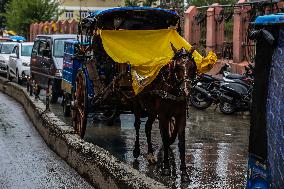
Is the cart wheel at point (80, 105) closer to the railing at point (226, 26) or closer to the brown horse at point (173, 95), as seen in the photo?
the brown horse at point (173, 95)

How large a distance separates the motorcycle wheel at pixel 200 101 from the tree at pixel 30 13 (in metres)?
37.2

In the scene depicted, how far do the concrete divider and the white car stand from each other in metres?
11.0

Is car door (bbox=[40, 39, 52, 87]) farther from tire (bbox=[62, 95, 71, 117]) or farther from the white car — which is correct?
the white car

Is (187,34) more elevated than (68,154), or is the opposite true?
(187,34)

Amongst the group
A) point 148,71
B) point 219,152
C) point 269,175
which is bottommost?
point 219,152

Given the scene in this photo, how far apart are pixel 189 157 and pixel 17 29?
49208 mm

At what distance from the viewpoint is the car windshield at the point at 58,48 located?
725 inches

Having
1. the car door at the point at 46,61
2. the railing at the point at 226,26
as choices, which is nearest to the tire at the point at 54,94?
the car door at the point at 46,61

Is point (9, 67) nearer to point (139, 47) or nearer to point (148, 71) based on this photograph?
point (139, 47)

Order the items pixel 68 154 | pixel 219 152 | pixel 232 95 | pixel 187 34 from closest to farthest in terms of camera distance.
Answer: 1. pixel 68 154
2. pixel 219 152
3. pixel 232 95
4. pixel 187 34

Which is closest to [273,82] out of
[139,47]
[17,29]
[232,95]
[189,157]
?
[189,157]

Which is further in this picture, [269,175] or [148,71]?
[148,71]

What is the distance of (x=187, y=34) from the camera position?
26.4m

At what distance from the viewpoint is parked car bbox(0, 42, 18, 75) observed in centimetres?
3060
